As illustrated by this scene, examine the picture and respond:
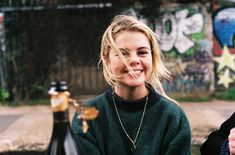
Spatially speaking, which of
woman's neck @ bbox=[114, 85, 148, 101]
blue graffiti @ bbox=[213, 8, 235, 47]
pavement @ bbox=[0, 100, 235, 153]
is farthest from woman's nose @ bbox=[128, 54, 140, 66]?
blue graffiti @ bbox=[213, 8, 235, 47]

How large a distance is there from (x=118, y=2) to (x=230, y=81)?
9.69 feet

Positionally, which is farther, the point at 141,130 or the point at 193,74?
the point at 193,74

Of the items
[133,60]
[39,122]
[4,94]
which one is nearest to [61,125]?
[133,60]

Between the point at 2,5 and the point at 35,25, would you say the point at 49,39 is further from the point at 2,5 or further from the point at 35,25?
the point at 2,5

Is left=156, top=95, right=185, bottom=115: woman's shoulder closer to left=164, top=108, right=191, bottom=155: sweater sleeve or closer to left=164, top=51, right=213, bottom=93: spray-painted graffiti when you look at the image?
left=164, top=108, right=191, bottom=155: sweater sleeve

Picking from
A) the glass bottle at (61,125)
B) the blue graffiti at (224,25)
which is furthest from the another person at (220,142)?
the blue graffiti at (224,25)

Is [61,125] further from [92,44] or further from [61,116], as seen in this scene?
[92,44]

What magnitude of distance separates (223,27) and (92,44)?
281cm

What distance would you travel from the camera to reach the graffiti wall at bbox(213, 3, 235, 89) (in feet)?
34.8

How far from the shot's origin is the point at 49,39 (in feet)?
34.5

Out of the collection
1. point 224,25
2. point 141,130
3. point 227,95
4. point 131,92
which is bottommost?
point 227,95

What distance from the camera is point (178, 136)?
1739 millimetres

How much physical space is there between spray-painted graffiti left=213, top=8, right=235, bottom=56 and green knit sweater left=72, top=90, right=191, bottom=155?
29.8 feet

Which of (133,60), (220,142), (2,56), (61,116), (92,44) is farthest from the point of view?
(2,56)
